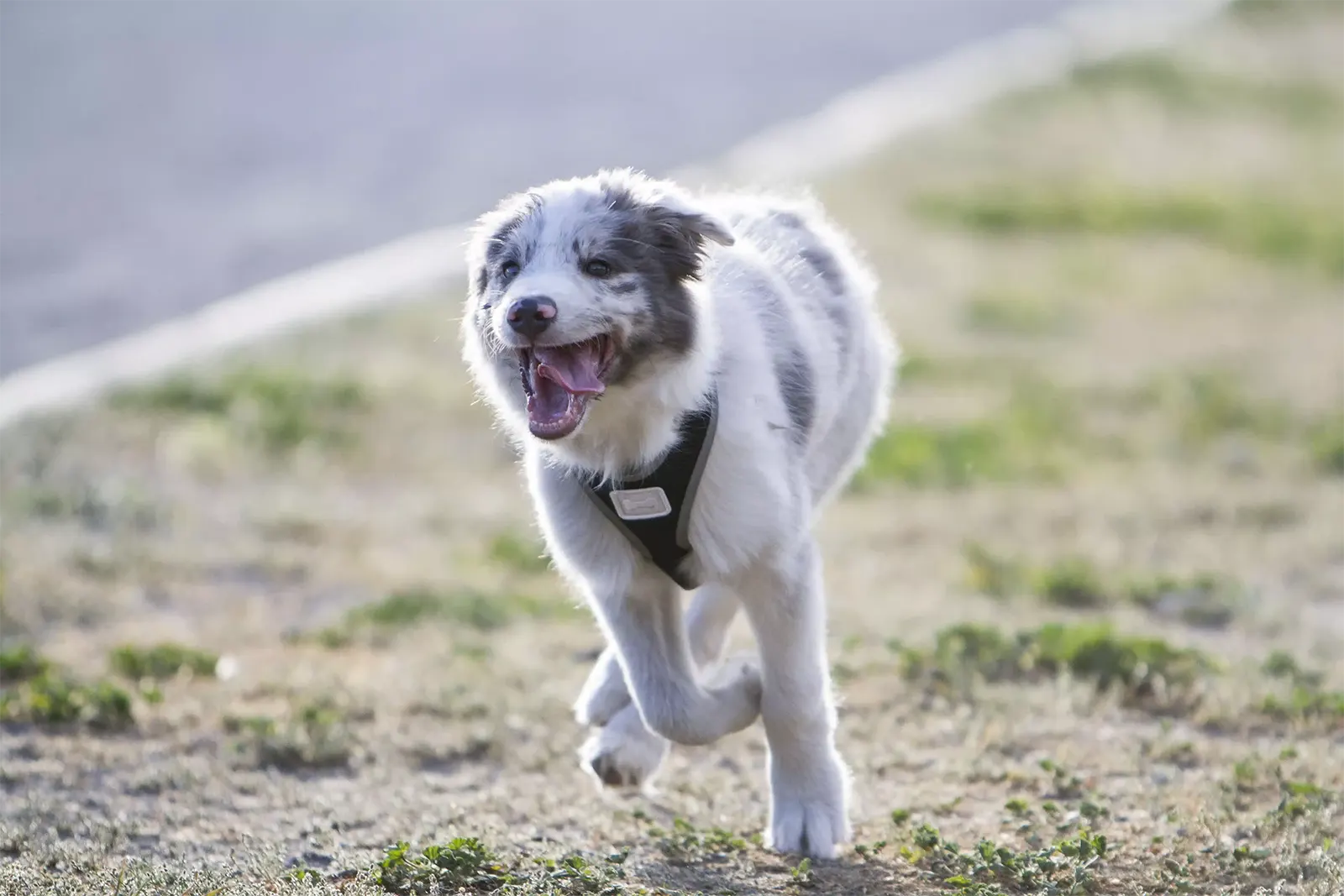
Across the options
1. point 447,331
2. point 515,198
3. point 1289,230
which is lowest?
point 1289,230

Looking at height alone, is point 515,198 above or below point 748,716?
above

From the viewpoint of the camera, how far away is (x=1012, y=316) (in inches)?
518

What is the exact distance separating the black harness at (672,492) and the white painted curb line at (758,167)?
17.3ft

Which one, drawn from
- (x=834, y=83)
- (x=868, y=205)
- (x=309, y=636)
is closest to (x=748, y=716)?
(x=309, y=636)

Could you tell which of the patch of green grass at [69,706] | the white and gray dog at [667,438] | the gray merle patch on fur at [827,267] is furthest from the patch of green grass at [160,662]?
the gray merle patch on fur at [827,267]

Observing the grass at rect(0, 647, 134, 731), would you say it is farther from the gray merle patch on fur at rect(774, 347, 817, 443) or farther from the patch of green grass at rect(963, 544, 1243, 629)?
the patch of green grass at rect(963, 544, 1243, 629)

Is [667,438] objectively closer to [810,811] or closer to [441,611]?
[810,811]

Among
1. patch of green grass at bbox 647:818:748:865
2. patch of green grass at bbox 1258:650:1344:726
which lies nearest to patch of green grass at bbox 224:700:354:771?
patch of green grass at bbox 647:818:748:865

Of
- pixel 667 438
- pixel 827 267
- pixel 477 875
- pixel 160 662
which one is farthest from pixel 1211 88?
pixel 477 875

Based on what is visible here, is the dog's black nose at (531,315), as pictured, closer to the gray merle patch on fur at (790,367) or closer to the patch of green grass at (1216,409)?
the gray merle patch on fur at (790,367)

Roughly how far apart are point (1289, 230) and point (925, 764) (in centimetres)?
1034

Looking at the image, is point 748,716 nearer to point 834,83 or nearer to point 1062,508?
point 1062,508

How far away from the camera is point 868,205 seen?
48.5ft

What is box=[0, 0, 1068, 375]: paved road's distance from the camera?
12.1 metres
